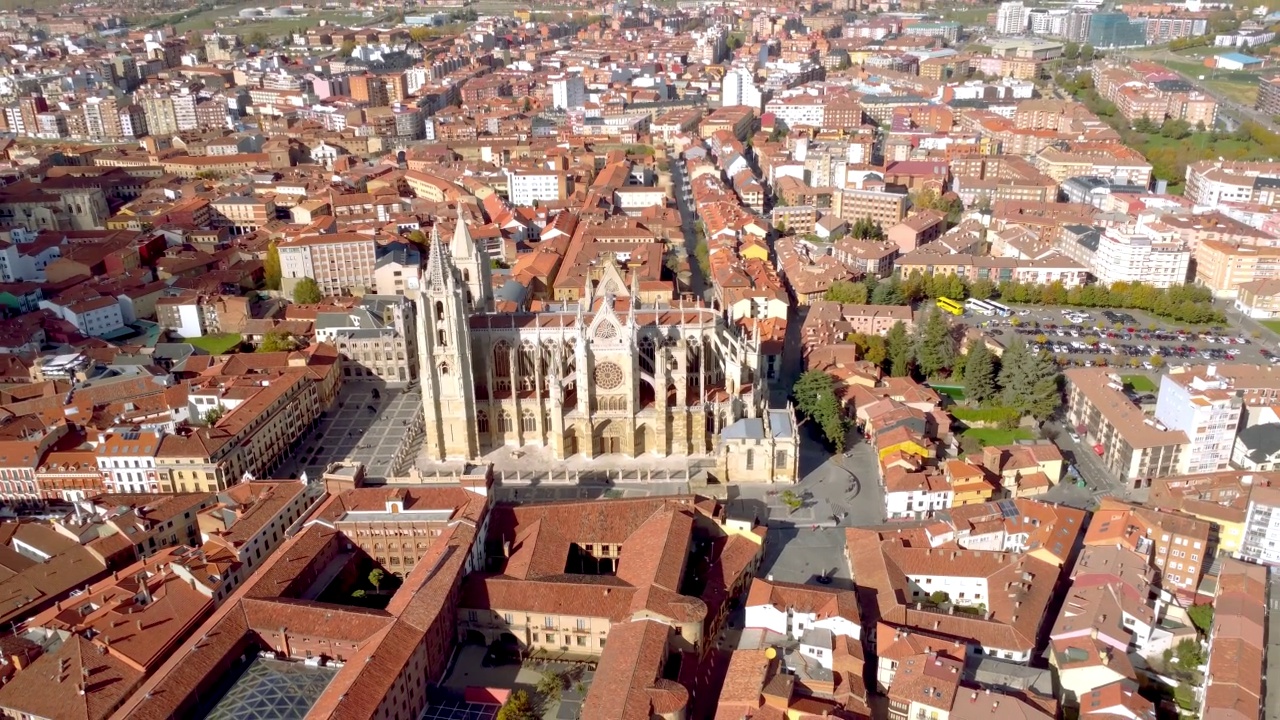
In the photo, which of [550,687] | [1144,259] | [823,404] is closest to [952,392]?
[823,404]

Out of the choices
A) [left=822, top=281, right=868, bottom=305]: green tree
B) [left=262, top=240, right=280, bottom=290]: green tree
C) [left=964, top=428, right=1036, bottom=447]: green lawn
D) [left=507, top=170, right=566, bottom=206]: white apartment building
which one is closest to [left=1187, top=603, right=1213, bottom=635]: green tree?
[left=964, top=428, right=1036, bottom=447]: green lawn

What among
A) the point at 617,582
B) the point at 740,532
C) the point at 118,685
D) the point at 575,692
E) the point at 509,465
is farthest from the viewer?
the point at 509,465

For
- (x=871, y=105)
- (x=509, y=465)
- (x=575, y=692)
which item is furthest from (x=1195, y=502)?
(x=871, y=105)

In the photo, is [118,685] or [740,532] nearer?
[118,685]

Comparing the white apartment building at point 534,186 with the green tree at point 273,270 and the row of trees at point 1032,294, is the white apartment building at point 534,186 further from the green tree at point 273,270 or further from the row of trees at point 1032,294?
the row of trees at point 1032,294

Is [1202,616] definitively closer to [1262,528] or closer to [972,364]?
[1262,528]

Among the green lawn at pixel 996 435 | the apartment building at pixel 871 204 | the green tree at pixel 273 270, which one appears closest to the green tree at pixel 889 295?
the apartment building at pixel 871 204

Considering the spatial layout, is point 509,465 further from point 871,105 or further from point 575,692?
point 871,105
